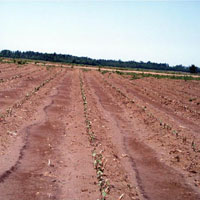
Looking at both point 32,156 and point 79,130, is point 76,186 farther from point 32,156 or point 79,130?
point 79,130

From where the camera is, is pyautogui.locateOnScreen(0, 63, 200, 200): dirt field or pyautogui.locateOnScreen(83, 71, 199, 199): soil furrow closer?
pyautogui.locateOnScreen(0, 63, 200, 200): dirt field

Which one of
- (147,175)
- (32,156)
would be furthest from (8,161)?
(147,175)

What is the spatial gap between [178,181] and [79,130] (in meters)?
4.14

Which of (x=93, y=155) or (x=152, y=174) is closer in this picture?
(x=152, y=174)

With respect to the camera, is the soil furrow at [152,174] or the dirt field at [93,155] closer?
the dirt field at [93,155]

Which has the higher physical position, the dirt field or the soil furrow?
the dirt field

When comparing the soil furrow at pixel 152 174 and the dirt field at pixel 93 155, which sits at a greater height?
the dirt field at pixel 93 155

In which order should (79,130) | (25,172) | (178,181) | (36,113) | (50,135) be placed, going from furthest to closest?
1. (36,113)
2. (79,130)
3. (50,135)
4. (178,181)
5. (25,172)

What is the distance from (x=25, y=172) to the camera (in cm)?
584

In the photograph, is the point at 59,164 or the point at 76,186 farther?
the point at 59,164

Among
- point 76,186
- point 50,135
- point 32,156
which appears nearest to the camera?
point 76,186

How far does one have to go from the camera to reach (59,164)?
6.42 m

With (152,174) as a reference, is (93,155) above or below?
above

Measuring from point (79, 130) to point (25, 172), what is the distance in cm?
376
